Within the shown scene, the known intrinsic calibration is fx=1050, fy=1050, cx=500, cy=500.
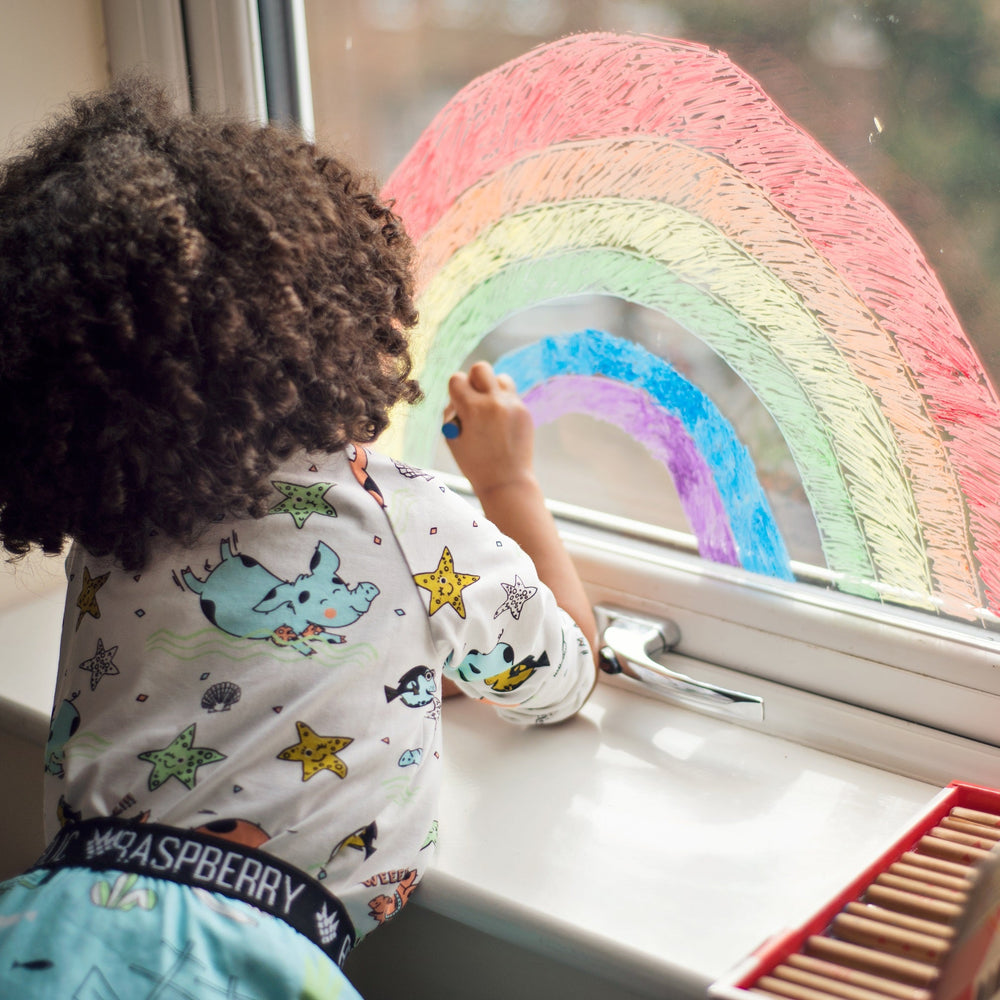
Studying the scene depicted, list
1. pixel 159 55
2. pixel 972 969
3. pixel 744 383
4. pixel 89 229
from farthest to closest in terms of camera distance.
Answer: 1. pixel 159 55
2. pixel 744 383
3. pixel 89 229
4. pixel 972 969

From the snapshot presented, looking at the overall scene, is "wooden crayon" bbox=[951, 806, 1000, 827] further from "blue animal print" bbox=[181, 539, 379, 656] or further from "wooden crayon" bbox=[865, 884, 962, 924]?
"blue animal print" bbox=[181, 539, 379, 656]

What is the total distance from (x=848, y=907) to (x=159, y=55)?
866mm

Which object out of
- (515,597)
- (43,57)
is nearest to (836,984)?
(515,597)

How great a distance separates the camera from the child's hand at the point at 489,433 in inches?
32.2

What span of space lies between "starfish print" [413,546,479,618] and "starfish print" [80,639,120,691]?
0.17 metres

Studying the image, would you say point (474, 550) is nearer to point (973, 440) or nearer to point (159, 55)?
point (973, 440)

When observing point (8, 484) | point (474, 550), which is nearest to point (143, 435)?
point (8, 484)

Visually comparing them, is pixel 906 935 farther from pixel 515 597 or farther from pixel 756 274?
pixel 756 274

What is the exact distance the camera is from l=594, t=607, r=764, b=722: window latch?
74 centimetres

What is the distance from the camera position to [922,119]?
628mm

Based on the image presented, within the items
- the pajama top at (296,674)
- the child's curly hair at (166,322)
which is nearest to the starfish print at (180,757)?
the pajama top at (296,674)

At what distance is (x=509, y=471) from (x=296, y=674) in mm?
296

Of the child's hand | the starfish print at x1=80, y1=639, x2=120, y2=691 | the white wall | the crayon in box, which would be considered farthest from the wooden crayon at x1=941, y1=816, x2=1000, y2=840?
the white wall

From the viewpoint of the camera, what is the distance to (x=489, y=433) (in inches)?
32.4
